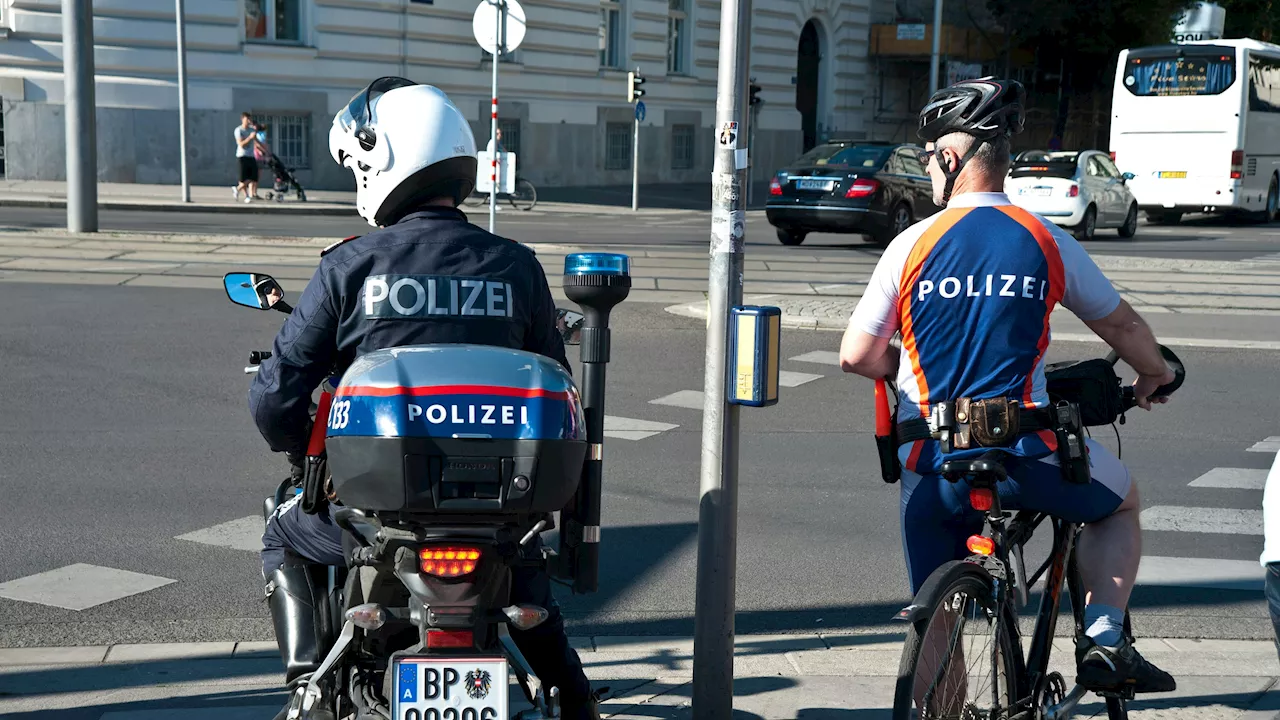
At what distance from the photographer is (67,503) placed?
6.26 meters

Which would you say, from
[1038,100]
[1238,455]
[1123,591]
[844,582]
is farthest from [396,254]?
[1038,100]

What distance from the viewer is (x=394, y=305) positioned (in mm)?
2875

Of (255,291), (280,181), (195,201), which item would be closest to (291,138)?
(280,181)

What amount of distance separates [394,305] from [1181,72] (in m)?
29.3

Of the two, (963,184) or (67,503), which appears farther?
(67,503)

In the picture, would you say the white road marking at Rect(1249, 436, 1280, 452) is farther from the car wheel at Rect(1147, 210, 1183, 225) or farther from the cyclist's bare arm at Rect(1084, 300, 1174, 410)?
the car wheel at Rect(1147, 210, 1183, 225)

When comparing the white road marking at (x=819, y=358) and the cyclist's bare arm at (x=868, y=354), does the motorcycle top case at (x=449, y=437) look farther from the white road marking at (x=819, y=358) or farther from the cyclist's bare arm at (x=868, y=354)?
the white road marking at (x=819, y=358)

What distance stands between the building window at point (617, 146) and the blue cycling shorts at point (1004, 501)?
108 ft

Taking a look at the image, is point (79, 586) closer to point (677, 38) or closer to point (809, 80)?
point (677, 38)

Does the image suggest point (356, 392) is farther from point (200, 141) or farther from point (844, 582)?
point (200, 141)

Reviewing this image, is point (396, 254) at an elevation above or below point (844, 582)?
above

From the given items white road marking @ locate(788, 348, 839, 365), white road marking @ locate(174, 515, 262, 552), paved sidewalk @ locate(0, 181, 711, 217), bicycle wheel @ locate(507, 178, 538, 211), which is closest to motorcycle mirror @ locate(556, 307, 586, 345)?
white road marking @ locate(174, 515, 262, 552)

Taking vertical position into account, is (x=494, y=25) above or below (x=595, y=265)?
above

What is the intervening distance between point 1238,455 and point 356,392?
6470 millimetres
